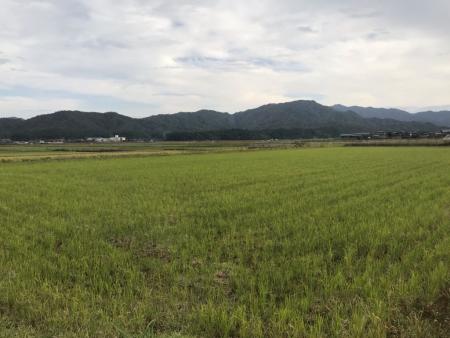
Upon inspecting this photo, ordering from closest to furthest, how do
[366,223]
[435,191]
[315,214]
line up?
[366,223] → [315,214] → [435,191]

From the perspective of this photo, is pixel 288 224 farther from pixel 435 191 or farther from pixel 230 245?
pixel 435 191

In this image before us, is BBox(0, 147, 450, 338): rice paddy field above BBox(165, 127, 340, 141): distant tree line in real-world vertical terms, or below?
below

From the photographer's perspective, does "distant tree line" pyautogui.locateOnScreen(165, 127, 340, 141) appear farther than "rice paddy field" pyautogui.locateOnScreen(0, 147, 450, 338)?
Yes

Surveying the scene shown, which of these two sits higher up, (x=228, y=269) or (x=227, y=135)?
(x=227, y=135)

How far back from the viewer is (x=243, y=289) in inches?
199

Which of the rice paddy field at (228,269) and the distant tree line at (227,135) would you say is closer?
the rice paddy field at (228,269)

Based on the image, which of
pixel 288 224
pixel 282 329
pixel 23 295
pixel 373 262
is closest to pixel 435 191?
pixel 288 224

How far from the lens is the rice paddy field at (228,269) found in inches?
164

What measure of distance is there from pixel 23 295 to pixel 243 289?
2.79m

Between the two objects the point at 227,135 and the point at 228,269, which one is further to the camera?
the point at 227,135

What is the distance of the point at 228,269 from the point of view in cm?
587

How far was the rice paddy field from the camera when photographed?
13.6 ft

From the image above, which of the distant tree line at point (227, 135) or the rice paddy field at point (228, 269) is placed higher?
the distant tree line at point (227, 135)

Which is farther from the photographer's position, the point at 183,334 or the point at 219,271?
the point at 219,271
